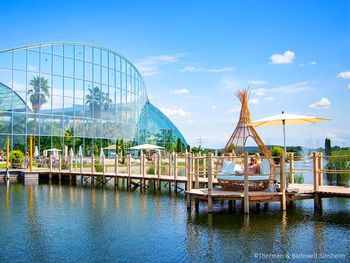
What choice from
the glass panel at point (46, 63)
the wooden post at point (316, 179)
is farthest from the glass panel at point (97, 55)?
the wooden post at point (316, 179)

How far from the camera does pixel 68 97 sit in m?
34.9

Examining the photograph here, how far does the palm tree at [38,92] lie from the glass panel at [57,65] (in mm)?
1323

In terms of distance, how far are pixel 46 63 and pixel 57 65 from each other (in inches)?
41.7

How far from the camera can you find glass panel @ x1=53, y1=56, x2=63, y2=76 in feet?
112

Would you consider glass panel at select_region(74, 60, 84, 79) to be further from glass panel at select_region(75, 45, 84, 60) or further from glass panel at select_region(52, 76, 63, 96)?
glass panel at select_region(52, 76, 63, 96)

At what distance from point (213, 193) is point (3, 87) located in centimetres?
2344

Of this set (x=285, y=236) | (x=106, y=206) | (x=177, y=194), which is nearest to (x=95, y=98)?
(x=177, y=194)

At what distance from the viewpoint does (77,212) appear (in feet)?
42.0

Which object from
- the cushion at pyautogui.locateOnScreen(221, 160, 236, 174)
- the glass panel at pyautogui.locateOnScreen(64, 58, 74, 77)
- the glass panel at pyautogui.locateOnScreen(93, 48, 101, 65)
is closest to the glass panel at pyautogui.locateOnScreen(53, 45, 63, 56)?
the glass panel at pyautogui.locateOnScreen(64, 58, 74, 77)

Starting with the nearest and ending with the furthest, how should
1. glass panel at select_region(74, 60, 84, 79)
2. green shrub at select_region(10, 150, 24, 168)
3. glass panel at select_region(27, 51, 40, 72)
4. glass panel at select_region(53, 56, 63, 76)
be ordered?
green shrub at select_region(10, 150, 24, 168) < glass panel at select_region(27, 51, 40, 72) < glass panel at select_region(53, 56, 63, 76) < glass panel at select_region(74, 60, 84, 79)

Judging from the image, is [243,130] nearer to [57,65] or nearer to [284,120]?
[284,120]

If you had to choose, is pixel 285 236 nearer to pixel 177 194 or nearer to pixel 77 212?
pixel 77 212

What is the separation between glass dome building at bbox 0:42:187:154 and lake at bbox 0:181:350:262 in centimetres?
1807

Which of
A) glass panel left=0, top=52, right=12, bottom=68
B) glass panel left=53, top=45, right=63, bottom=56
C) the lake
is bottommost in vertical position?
the lake
